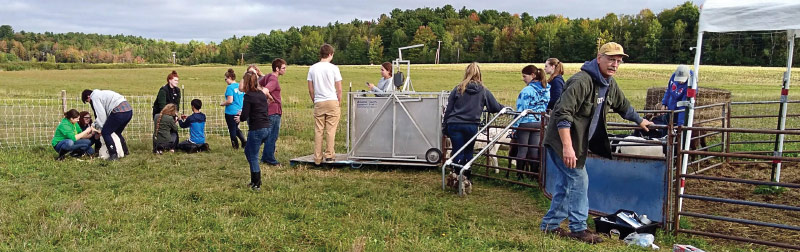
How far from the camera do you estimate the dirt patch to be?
5664 millimetres

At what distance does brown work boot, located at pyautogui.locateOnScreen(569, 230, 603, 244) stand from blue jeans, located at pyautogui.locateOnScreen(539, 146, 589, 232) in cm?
4

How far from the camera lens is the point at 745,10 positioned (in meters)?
5.82

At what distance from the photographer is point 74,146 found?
9.64 meters

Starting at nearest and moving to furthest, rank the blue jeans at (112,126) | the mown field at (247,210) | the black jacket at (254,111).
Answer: the mown field at (247,210), the black jacket at (254,111), the blue jeans at (112,126)

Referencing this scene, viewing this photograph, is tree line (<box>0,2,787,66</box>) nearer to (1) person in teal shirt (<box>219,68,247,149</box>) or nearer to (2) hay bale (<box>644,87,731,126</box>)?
(2) hay bale (<box>644,87,731,126</box>)

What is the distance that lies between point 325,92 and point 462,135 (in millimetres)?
2237

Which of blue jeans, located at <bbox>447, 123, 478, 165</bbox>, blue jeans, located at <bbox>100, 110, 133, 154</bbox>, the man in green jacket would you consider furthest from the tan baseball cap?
blue jeans, located at <bbox>100, 110, 133, 154</bbox>

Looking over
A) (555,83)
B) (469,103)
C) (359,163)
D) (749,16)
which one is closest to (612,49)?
(749,16)

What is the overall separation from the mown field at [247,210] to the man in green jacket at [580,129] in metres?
0.26

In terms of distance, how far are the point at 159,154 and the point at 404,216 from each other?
6.09 m

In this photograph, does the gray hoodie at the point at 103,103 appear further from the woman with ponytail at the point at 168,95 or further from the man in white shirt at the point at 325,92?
the man in white shirt at the point at 325,92

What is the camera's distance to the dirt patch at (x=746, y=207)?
5.66 meters

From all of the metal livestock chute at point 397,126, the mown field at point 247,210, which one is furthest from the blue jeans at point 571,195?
the metal livestock chute at point 397,126

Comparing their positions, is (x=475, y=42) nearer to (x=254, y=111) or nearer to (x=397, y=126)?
(x=397, y=126)
